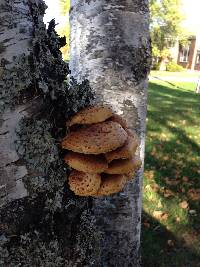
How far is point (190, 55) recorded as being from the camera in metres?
56.0

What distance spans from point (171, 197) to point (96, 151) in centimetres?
434

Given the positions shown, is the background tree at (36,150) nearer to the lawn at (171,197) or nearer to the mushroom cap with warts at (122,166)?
the mushroom cap with warts at (122,166)

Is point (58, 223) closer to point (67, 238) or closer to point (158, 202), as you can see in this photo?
point (67, 238)

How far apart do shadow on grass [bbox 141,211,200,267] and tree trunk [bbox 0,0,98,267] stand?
112 inches

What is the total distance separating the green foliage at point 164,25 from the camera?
4272 cm

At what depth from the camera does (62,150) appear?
1762mm

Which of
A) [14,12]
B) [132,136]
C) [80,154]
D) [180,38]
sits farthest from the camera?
[180,38]

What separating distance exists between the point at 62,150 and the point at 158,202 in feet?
13.3

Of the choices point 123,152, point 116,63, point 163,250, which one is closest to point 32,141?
point 123,152

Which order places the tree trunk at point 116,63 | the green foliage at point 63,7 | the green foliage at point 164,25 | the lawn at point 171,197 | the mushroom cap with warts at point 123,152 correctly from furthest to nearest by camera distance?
the green foliage at point 164,25 → the green foliage at point 63,7 → the lawn at point 171,197 → the tree trunk at point 116,63 → the mushroom cap with warts at point 123,152

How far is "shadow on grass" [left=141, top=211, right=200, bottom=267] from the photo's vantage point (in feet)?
14.6

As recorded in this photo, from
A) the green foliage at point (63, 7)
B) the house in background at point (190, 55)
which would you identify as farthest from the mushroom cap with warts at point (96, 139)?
the house in background at point (190, 55)

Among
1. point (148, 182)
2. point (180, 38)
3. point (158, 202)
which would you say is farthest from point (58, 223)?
point (180, 38)

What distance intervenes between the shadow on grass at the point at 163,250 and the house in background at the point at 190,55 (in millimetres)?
51840
